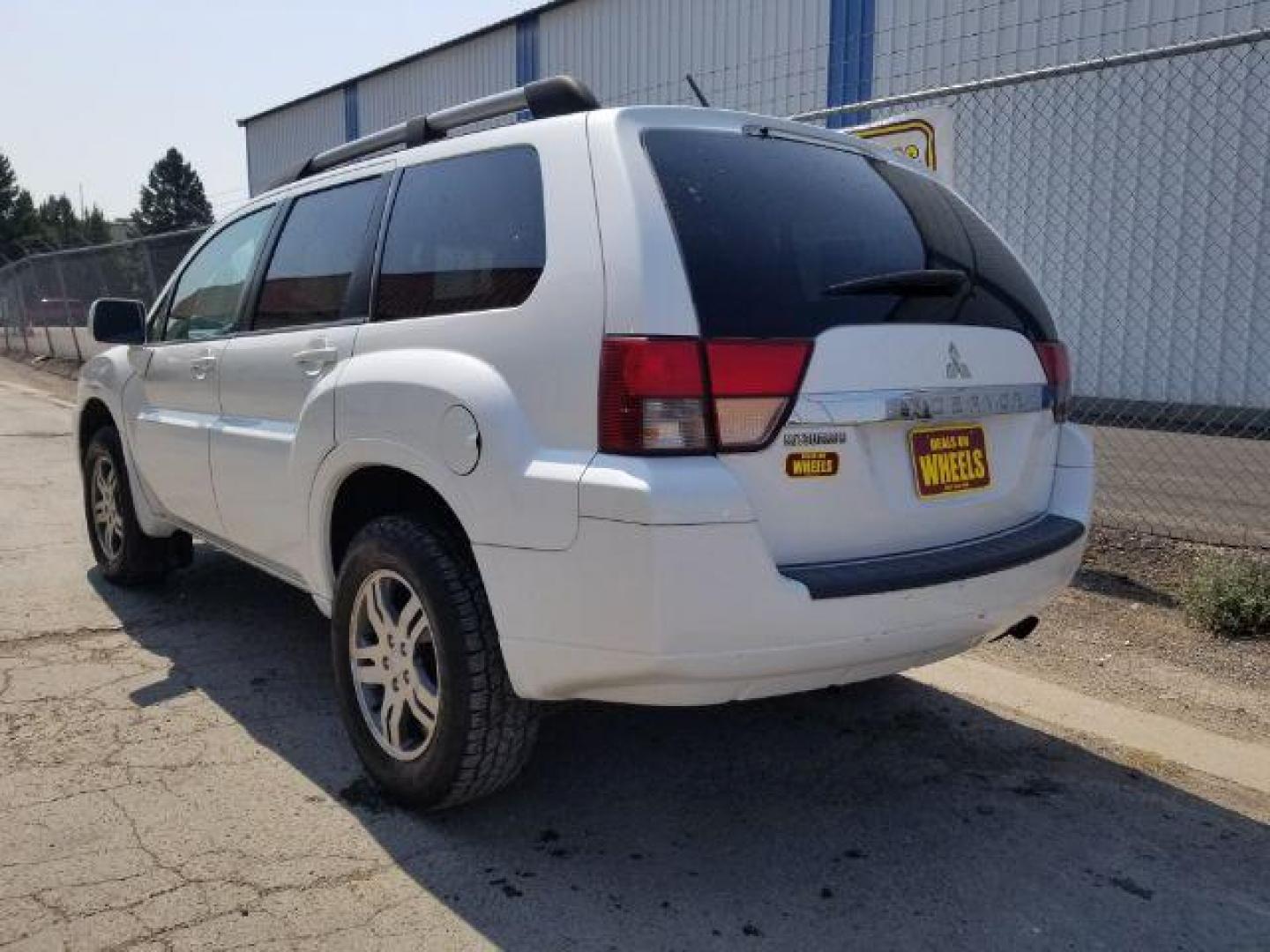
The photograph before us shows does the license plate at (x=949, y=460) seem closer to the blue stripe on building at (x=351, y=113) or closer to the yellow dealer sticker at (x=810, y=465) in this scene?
the yellow dealer sticker at (x=810, y=465)

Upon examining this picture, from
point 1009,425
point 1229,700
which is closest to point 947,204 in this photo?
point 1009,425

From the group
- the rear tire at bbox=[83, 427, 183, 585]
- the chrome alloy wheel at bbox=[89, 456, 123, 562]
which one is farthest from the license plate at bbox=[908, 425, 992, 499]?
the chrome alloy wheel at bbox=[89, 456, 123, 562]

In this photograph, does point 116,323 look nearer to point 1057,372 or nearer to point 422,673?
point 422,673

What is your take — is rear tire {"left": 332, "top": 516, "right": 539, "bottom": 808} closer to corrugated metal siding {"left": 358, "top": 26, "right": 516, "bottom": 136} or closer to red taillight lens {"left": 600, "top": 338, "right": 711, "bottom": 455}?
red taillight lens {"left": 600, "top": 338, "right": 711, "bottom": 455}

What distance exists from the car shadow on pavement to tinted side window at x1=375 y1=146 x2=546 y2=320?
143 centimetres

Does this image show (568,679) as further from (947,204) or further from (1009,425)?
(947,204)

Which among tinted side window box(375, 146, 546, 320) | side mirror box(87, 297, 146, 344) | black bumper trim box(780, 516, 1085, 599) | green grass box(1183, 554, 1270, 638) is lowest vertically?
green grass box(1183, 554, 1270, 638)

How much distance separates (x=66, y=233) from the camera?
101 meters

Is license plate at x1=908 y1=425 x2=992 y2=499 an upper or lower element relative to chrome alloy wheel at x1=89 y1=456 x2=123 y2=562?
upper

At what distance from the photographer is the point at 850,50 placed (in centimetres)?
1473

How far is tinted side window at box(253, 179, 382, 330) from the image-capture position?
340cm

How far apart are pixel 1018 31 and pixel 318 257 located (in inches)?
459

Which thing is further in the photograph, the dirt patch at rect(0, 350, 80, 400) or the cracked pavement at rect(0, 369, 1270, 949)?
the dirt patch at rect(0, 350, 80, 400)

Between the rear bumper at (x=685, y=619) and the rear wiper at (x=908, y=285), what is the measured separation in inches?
26.9
